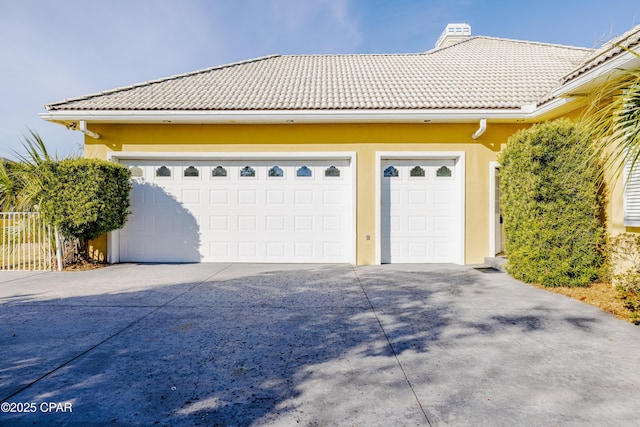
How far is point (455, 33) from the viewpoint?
12828 mm

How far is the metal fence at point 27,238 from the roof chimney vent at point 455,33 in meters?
14.7

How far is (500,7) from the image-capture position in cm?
959

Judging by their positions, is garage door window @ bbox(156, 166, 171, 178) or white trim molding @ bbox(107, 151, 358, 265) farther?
garage door window @ bbox(156, 166, 171, 178)

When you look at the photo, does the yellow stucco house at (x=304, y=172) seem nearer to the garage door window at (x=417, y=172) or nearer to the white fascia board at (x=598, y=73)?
the garage door window at (x=417, y=172)

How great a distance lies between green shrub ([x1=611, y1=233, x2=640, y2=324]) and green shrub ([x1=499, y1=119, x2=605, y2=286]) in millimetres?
286

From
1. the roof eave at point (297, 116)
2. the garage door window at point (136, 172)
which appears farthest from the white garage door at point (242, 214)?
the roof eave at point (297, 116)

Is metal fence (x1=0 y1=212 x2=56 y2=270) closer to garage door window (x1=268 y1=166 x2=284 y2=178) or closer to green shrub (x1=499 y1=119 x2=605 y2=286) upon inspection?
garage door window (x1=268 y1=166 x2=284 y2=178)

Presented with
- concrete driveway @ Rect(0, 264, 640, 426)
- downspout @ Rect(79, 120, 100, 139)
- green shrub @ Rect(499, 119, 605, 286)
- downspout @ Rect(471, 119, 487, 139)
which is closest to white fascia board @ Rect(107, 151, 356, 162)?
downspout @ Rect(79, 120, 100, 139)

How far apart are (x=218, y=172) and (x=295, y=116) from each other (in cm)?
243

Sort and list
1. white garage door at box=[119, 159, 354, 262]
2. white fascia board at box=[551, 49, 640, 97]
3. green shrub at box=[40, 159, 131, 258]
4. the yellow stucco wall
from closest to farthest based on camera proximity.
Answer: white fascia board at box=[551, 49, 640, 97], green shrub at box=[40, 159, 131, 258], the yellow stucco wall, white garage door at box=[119, 159, 354, 262]

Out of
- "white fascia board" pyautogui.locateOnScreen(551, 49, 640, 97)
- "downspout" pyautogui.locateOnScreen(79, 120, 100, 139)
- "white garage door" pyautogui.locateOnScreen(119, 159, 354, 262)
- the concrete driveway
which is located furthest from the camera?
"white garage door" pyautogui.locateOnScreen(119, 159, 354, 262)

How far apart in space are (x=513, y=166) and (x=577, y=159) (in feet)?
3.04

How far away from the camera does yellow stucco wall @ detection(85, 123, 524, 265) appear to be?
7.48m

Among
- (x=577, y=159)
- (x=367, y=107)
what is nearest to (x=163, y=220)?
(x=367, y=107)
